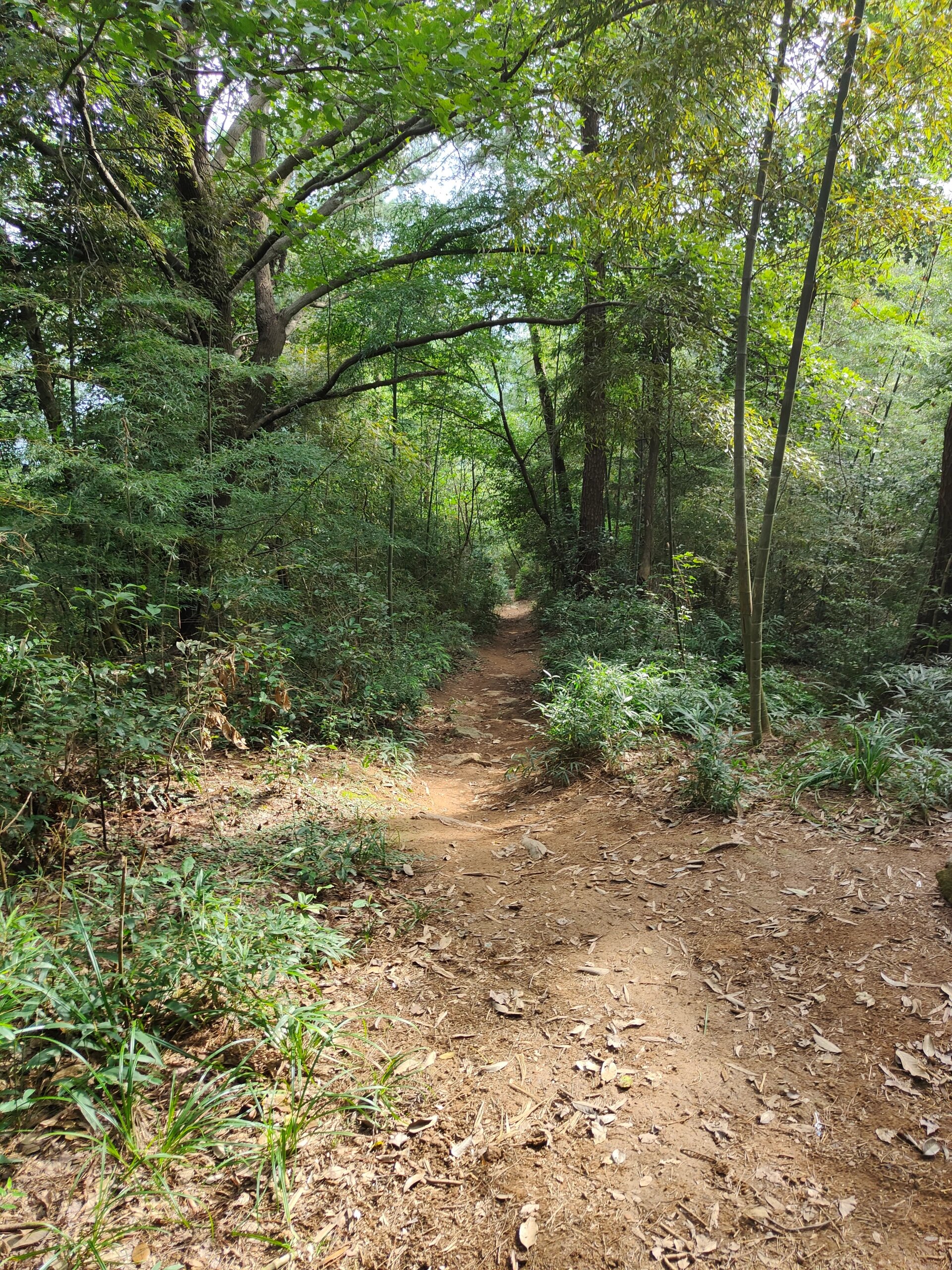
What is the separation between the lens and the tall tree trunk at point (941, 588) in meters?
5.72

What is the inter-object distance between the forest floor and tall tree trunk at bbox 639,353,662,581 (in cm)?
548

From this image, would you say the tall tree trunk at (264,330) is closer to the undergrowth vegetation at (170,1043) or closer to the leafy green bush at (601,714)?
the leafy green bush at (601,714)

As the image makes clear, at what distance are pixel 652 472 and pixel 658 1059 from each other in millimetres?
8253

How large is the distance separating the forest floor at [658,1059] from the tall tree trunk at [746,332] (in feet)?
6.06

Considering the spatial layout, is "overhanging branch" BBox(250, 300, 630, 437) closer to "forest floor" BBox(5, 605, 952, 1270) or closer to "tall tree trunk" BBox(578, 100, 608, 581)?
"tall tree trunk" BBox(578, 100, 608, 581)

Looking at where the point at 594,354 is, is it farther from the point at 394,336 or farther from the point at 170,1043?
the point at 170,1043

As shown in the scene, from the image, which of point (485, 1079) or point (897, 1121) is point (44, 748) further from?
point (897, 1121)

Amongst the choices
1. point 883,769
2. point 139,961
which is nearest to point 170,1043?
point 139,961

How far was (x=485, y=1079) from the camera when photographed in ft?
6.87

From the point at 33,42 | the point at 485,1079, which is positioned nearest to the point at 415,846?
the point at 485,1079

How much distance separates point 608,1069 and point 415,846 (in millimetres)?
2020

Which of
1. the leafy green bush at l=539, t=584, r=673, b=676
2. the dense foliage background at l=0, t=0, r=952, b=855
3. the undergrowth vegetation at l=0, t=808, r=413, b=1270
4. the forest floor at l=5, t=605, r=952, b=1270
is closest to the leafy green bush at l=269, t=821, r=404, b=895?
the forest floor at l=5, t=605, r=952, b=1270

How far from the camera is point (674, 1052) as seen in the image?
2170 mm

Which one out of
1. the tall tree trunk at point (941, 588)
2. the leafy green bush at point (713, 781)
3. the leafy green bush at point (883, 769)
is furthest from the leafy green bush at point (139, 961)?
the tall tree trunk at point (941, 588)
